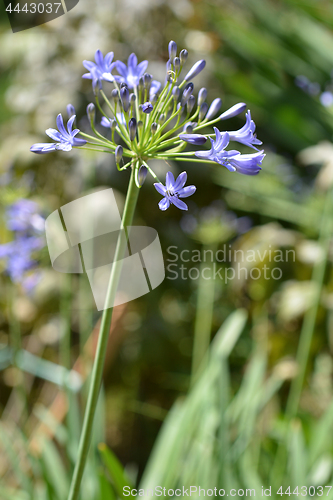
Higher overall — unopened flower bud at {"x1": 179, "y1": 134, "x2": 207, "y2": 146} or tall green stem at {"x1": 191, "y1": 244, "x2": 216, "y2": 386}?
unopened flower bud at {"x1": 179, "y1": 134, "x2": 207, "y2": 146}

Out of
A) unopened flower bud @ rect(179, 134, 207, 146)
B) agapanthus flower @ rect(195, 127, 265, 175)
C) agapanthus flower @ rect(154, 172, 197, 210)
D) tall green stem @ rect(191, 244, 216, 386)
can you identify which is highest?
unopened flower bud @ rect(179, 134, 207, 146)

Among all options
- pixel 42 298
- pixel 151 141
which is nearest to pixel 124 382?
pixel 42 298

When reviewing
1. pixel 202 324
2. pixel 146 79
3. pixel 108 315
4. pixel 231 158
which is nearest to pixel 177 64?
pixel 146 79

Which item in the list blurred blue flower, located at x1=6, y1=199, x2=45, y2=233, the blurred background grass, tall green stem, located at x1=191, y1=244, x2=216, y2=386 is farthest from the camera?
tall green stem, located at x1=191, y1=244, x2=216, y2=386

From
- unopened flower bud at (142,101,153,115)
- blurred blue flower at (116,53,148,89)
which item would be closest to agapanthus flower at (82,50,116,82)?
blurred blue flower at (116,53,148,89)

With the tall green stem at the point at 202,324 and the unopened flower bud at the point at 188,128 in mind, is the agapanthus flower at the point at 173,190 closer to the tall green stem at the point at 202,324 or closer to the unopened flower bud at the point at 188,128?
the unopened flower bud at the point at 188,128

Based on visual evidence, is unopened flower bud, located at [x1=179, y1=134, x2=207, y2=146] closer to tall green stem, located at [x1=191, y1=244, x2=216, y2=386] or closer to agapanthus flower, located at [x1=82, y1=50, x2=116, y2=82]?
agapanthus flower, located at [x1=82, y1=50, x2=116, y2=82]

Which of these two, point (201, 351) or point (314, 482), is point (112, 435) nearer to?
point (201, 351)

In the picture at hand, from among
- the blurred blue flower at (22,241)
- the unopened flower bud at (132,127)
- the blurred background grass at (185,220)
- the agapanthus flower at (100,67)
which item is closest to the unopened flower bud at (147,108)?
the unopened flower bud at (132,127)
